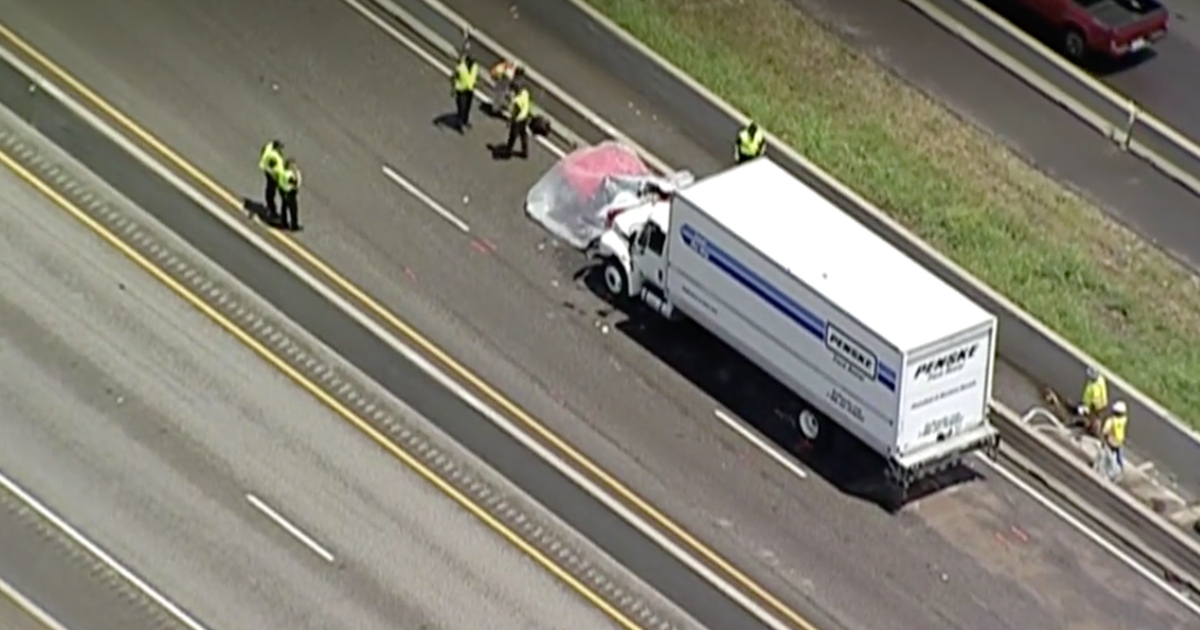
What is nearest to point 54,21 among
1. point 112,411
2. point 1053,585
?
point 112,411

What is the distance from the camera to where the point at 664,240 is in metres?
53.1

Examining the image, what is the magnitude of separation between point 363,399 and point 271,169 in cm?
497

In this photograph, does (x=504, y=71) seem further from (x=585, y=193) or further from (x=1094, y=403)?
(x=1094, y=403)

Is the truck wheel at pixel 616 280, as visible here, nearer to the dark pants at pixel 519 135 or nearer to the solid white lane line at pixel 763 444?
the solid white lane line at pixel 763 444

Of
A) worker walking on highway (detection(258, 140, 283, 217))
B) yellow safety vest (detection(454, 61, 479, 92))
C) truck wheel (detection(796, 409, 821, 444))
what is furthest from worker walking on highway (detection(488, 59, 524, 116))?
truck wheel (detection(796, 409, 821, 444))

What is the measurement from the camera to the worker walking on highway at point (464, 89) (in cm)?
5662

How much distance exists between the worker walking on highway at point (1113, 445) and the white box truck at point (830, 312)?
1.70 m

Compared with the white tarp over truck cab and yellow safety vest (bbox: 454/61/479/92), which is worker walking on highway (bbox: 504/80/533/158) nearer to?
yellow safety vest (bbox: 454/61/479/92)

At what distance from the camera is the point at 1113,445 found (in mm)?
50969

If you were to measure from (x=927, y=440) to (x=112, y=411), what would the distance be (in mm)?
12485

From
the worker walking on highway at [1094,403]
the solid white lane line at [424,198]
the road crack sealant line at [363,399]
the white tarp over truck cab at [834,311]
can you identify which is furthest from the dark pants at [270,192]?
the worker walking on highway at [1094,403]

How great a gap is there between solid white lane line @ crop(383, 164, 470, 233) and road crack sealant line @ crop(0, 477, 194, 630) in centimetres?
1010

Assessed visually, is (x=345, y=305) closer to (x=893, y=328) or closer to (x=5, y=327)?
(x=5, y=327)

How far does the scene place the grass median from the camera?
5488 centimetres
